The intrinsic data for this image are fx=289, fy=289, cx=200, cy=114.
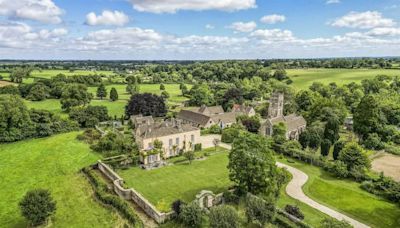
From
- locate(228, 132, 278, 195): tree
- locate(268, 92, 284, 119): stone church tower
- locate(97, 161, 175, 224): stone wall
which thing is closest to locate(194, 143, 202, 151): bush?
locate(97, 161, 175, 224): stone wall

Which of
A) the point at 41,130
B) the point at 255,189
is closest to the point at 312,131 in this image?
the point at 255,189

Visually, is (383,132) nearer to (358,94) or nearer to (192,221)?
(358,94)

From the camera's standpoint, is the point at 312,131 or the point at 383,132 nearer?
the point at 312,131

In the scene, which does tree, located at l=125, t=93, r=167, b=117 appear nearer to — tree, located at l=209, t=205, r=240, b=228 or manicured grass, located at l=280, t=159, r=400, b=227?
manicured grass, located at l=280, t=159, r=400, b=227

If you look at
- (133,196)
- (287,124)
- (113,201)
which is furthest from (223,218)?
(287,124)

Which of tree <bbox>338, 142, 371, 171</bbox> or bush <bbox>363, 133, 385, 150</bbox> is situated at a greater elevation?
tree <bbox>338, 142, 371, 171</bbox>

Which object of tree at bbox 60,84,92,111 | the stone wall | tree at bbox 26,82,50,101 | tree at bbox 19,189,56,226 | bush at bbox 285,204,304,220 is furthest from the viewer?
tree at bbox 26,82,50,101

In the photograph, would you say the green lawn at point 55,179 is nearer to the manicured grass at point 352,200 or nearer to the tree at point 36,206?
the tree at point 36,206
